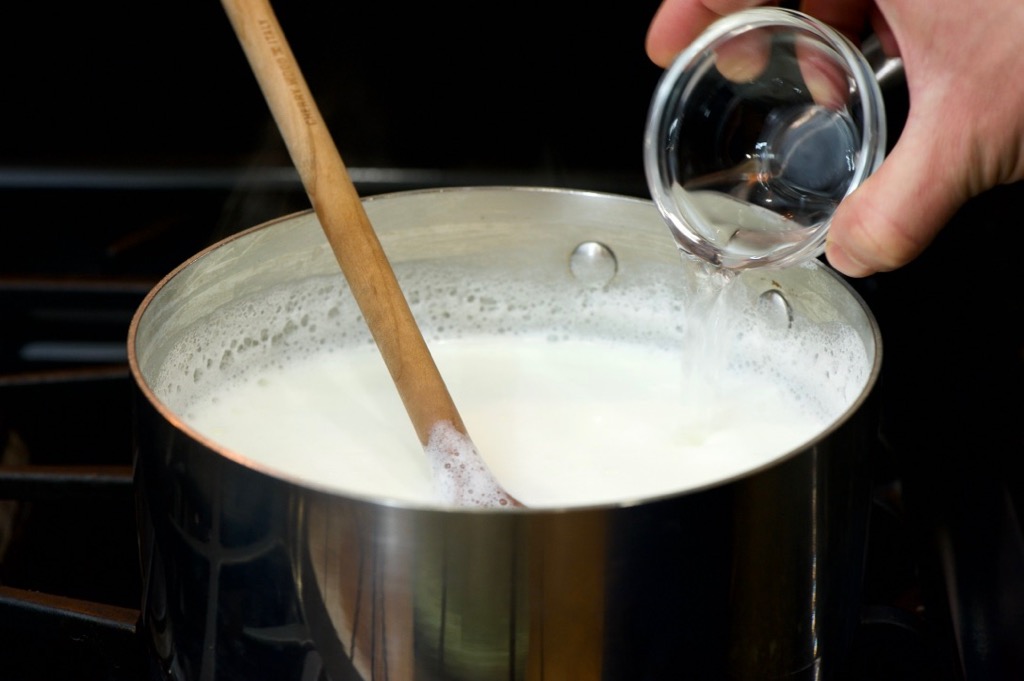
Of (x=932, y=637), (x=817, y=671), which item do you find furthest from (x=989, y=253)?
(x=817, y=671)

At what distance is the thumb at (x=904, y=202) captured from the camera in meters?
0.49

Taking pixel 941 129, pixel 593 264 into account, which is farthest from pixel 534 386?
pixel 941 129

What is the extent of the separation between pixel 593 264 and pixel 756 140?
0.16 m

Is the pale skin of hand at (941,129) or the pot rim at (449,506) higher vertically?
the pale skin of hand at (941,129)

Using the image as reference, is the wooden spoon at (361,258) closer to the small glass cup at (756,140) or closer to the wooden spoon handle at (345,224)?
the wooden spoon handle at (345,224)

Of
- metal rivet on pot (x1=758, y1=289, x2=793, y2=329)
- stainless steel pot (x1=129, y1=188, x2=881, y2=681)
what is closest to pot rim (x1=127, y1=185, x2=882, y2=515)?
stainless steel pot (x1=129, y1=188, x2=881, y2=681)

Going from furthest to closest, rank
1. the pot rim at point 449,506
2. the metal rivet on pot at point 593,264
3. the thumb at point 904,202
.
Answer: the metal rivet on pot at point 593,264 < the thumb at point 904,202 < the pot rim at point 449,506

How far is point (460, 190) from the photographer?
69 centimetres

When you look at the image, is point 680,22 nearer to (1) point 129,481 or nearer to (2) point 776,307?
(2) point 776,307

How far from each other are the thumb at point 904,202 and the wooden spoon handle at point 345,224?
0.67 feet

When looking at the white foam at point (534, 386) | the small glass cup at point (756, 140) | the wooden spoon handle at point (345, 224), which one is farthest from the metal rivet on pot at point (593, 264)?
the wooden spoon handle at point (345, 224)

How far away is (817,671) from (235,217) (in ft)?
1.88

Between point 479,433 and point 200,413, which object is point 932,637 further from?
point 200,413

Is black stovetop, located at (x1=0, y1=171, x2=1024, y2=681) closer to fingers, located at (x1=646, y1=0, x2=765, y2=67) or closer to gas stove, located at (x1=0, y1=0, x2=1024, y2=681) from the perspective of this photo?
gas stove, located at (x1=0, y1=0, x2=1024, y2=681)
